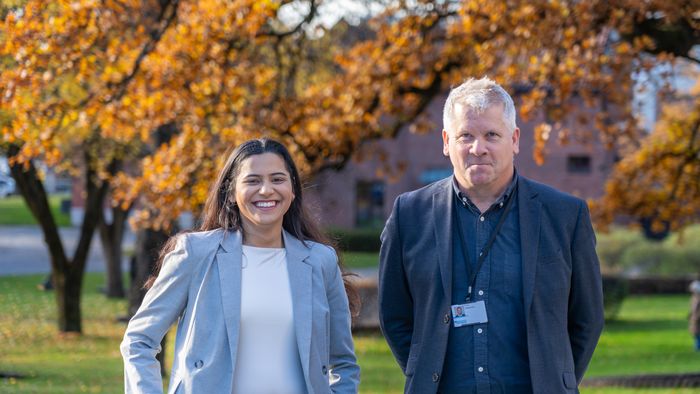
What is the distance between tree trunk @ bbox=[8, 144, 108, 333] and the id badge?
16.1 meters

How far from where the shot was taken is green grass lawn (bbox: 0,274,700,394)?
48.5 feet

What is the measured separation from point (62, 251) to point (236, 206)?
1749 centimetres

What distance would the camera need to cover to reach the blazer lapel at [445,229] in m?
4.14

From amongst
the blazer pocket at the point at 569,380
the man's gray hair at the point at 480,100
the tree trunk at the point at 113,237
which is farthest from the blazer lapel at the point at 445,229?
the tree trunk at the point at 113,237

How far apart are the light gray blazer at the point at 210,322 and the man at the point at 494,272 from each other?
388mm

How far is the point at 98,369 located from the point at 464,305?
13.3 meters

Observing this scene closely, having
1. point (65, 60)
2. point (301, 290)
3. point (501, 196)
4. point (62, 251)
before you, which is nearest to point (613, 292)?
point (62, 251)

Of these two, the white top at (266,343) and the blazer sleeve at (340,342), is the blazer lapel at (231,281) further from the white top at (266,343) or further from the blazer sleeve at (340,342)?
the blazer sleeve at (340,342)

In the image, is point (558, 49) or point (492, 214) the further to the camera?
point (558, 49)

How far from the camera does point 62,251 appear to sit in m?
21.0

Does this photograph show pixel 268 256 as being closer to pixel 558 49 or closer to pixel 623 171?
pixel 558 49

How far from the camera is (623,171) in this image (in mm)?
14766

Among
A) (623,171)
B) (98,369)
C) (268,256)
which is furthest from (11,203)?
(268,256)

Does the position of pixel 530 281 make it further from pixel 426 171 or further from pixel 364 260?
pixel 426 171
